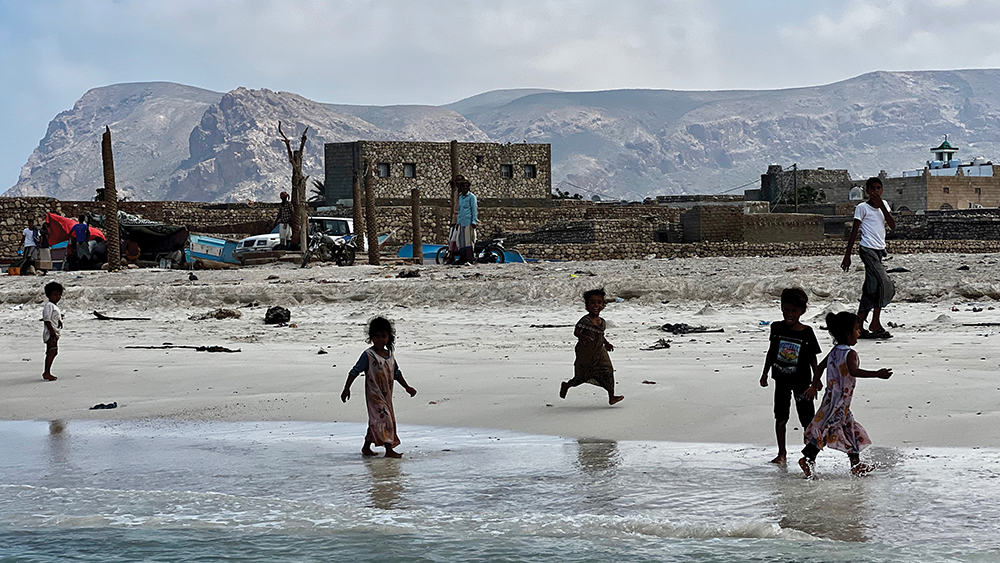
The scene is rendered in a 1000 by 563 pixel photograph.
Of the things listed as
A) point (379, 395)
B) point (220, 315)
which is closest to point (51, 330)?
point (379, 395)

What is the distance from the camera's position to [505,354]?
9.92 meters

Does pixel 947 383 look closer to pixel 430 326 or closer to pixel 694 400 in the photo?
pixel 694 400

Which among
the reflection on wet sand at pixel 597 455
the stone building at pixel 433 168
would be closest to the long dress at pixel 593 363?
the reflection on wet sand at pixel 597 455

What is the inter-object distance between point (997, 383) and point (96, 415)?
6295mm

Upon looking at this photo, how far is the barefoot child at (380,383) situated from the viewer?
6.20 m

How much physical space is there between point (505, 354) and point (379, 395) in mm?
3791

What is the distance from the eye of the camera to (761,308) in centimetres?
1322

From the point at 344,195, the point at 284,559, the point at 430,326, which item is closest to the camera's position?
the point at 284,559

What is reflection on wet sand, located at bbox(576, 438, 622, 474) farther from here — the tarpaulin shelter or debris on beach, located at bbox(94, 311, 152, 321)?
the tarpaulin shelter

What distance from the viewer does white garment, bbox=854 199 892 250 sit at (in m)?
9.31

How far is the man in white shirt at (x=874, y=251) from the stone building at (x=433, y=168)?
38273 millimetres

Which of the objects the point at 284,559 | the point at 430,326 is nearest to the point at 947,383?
the point at 284,559

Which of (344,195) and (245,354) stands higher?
(344,195)

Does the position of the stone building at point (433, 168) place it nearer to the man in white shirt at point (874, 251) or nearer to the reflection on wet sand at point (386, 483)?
the man in white shirt at point (874, 251)
